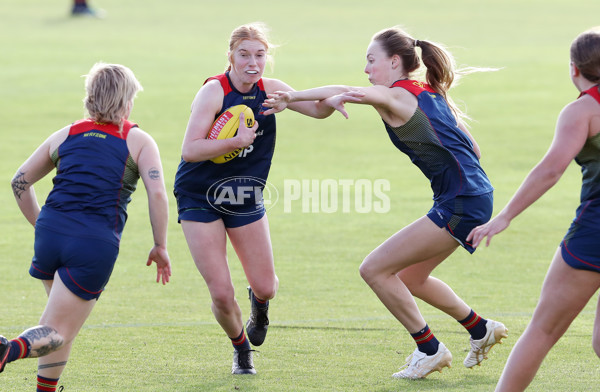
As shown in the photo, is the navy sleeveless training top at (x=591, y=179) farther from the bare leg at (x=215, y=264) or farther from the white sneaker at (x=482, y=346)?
the bare leg at (x=215, y=264)

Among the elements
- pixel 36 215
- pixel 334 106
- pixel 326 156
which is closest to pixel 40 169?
pixel 36 215

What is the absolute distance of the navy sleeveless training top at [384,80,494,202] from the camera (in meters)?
5.23

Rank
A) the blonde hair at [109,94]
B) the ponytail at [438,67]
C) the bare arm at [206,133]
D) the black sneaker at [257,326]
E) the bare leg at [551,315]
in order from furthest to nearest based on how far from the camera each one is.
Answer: the black sneaker at [257,326] → the ponytail at [438,67] → the bare arm at [206,133] → the blonde hair at [109,94] → the bare leg at [551,315]

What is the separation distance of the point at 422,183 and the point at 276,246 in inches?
162

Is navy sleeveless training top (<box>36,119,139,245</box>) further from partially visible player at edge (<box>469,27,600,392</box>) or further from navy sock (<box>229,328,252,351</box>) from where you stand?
partially visible player at edge (<box>469,27,600,392</box>)

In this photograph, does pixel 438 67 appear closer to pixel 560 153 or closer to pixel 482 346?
pixel 560 153

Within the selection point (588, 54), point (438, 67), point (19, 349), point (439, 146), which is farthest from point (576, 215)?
point (19, 349)

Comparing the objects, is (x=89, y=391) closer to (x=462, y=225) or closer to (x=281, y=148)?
(x=462, y=225)

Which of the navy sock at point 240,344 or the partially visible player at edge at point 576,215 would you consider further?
the navy sock at point 240,344

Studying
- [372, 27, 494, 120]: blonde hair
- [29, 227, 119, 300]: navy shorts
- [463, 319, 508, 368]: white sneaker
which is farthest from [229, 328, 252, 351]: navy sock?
[372, 27, 494, 120]: blonde hair

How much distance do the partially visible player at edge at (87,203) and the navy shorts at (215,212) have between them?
83 cm

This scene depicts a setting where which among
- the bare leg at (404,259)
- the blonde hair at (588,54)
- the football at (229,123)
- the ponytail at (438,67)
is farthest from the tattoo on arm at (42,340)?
the blonde hair at (588,54)

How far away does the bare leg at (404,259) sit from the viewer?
5199 mm

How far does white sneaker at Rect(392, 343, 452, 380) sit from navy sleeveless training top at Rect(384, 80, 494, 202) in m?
0.95
